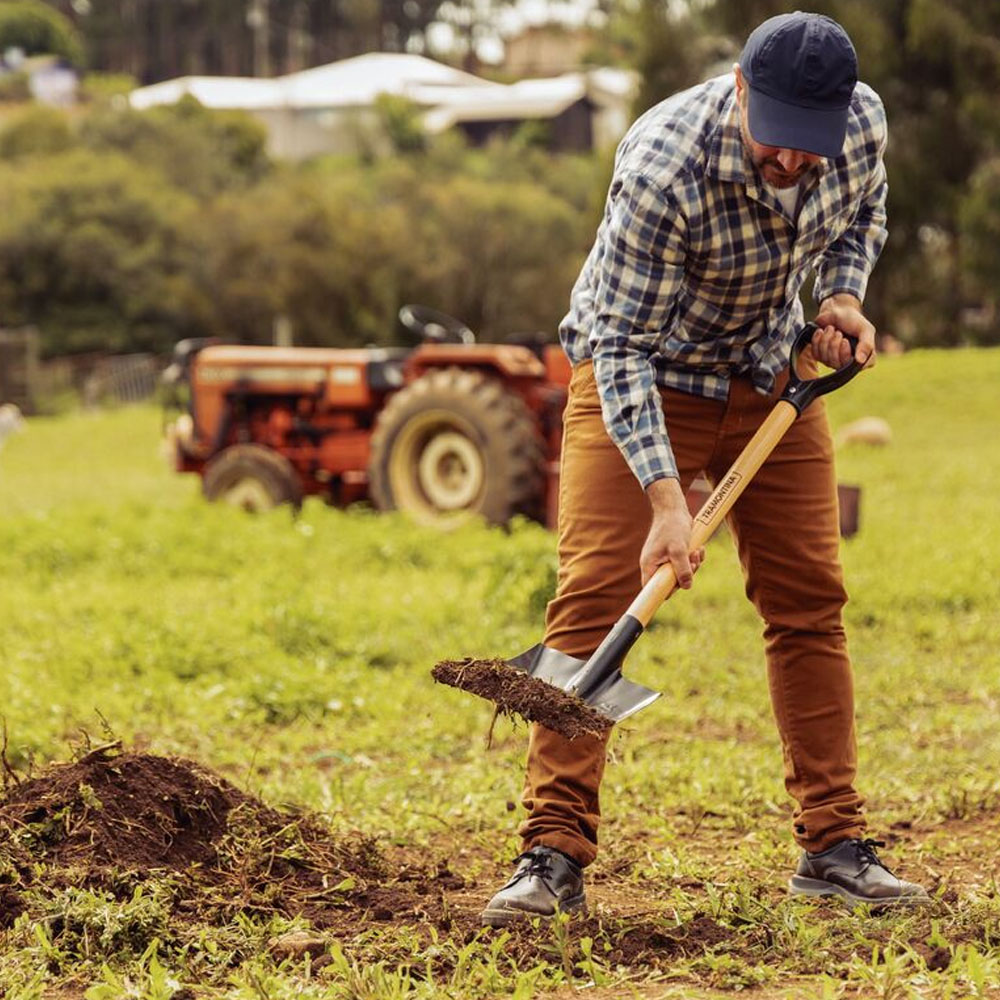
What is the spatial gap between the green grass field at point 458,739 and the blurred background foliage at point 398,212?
38.8 feet

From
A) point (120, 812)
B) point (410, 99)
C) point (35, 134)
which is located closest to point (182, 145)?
point (35, 134)

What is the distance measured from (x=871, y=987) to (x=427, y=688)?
369cm

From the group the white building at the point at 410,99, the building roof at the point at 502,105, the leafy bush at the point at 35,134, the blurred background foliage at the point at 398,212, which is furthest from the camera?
the white building at the point at 410,99

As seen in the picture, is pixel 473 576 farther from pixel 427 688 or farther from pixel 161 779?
pixel 161 779

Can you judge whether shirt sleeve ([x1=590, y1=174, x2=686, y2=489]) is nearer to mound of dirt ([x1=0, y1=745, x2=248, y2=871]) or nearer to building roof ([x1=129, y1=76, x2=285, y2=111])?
mound of dirt ([x1=0, y1=745, x2=248, y2=871])

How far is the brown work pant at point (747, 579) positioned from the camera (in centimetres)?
396

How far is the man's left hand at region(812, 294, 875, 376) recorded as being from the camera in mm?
4035

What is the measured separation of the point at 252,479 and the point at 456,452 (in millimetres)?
1599

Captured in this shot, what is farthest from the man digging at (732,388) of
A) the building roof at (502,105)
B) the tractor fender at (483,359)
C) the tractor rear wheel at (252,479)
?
the building roof at (502,105)

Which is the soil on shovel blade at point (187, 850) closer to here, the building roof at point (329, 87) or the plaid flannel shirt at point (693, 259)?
the plaid flannel shirt at point (693, 259)

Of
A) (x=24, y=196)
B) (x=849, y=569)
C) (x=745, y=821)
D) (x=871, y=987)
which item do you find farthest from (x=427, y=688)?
(x=24, y=196)

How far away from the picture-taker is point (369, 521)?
1109 cm

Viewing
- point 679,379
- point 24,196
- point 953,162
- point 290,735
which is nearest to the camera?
point 679,379

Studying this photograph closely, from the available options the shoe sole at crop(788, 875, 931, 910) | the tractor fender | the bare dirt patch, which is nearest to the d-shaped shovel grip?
the bare dirt patch
